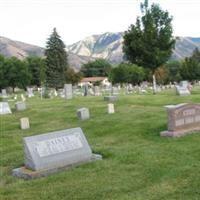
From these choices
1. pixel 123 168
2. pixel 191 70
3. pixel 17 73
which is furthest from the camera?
pixel 17 73

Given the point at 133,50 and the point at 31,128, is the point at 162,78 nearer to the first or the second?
the point at 133,50

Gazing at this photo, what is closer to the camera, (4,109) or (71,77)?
(4,109)

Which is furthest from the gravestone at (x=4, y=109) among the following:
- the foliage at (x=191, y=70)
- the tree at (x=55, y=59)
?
the tree at (x=55, y=59)

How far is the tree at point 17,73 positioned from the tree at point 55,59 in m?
6.10

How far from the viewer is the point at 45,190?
8.72m

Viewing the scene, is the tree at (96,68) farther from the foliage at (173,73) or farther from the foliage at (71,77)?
the foliage at (71,77)

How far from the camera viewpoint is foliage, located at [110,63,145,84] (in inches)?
3243

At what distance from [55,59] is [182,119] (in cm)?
6854

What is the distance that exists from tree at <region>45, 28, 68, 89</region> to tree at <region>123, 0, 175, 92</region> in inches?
1721

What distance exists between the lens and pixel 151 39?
112 ft

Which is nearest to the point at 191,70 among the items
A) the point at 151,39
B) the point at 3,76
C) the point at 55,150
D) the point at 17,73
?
the point at 17,73


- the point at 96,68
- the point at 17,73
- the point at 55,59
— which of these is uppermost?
the point at 55,59

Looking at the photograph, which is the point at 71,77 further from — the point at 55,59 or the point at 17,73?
the point at 17,73

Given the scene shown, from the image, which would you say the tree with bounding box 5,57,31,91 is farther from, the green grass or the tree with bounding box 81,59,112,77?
the tree with bounding box 81,59,112,77
